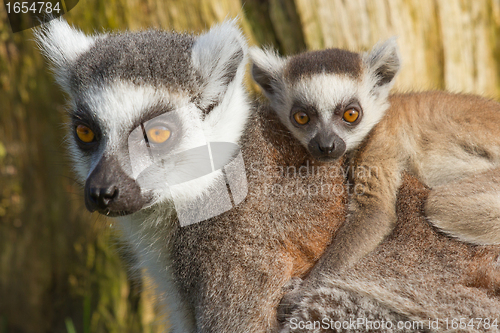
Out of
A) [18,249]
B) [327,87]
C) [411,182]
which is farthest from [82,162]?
[18,249]

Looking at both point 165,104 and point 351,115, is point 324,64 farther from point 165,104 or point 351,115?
point 165,104

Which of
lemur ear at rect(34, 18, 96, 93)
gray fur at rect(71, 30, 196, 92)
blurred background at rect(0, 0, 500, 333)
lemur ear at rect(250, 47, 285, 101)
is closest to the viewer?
gray fur at rect(71, 30, 196, 92)

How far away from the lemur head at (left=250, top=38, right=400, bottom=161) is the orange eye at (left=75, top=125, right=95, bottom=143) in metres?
1.48

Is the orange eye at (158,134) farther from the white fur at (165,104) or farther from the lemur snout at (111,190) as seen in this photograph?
the lemur snout at (111,190)

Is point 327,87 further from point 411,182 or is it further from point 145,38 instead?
point 145,38

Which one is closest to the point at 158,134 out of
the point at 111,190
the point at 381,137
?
the point at 111,190

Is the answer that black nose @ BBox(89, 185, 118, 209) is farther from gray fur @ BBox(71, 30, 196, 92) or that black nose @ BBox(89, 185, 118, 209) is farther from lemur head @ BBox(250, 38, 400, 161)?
lemur head @ BBox(250, 38, 400, 161)

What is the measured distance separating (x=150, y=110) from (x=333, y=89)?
1690mm

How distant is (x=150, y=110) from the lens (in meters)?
2.46

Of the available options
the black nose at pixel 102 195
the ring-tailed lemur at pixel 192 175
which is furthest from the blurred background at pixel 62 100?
the black nose at pixel 102 195

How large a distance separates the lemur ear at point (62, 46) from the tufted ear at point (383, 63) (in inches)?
91.0

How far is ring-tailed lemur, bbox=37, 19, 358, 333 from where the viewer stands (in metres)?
2.44

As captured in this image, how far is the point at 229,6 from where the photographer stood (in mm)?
4047

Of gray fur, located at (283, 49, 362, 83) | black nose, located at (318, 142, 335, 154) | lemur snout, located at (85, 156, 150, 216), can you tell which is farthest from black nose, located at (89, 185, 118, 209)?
gray fur, located at (283, 49, 362, 83)
